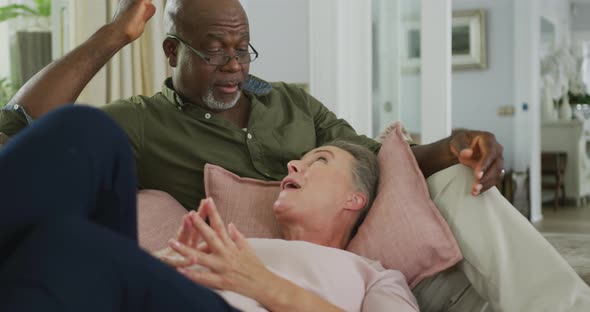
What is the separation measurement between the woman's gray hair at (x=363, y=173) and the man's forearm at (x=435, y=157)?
116mm

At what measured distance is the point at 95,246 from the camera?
3.29ft

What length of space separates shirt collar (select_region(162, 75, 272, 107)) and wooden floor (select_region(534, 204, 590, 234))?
15.3 feet

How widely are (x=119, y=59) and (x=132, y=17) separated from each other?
5.84 feet

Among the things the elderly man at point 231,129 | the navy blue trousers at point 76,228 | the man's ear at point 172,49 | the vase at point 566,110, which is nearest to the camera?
the navy blue trousers at point 76,228

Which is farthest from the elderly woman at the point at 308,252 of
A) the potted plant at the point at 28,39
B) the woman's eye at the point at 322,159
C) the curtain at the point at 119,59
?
the potted plant at the point at 28,39

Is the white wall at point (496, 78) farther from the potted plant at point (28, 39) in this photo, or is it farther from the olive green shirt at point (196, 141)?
the olive green shirt at point (196, 141)

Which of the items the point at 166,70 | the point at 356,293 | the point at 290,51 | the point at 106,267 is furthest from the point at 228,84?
the point at 290,51

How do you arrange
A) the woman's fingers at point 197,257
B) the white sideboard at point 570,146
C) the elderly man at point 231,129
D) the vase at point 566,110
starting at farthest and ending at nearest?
the vase at point 566,110 → the white sideboard at point 570,146 → the elderly man at point 231,129 → the woman's fingers at point 197,257

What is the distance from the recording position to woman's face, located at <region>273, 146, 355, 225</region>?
181 cm

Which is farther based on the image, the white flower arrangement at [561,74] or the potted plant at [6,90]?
the white flower arrangement at [561,74]

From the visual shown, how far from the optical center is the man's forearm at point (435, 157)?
1.95 metres

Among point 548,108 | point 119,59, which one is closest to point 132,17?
point 119,59

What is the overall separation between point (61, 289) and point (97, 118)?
284mm

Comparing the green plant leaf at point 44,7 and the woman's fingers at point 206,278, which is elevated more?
the green plant leaf at point 44,7
